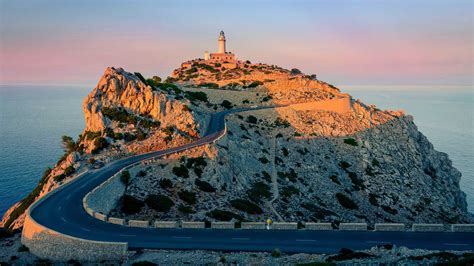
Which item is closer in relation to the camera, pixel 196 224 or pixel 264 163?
pixel 196 224

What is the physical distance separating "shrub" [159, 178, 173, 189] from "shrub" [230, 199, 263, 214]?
6.81 m

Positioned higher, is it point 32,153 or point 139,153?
point 139,153

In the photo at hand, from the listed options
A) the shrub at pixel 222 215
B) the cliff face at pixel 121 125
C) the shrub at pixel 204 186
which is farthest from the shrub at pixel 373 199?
the cliff face at pixel 121 125

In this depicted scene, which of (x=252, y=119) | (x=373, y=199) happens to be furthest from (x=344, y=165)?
(x=252, y=119)

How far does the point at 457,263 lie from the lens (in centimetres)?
2009

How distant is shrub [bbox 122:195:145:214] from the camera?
3438 centimetres

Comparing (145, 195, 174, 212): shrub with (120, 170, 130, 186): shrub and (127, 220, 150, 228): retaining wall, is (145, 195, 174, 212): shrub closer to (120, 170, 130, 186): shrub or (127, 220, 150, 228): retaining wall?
(120, 170, 130, 186): shrub

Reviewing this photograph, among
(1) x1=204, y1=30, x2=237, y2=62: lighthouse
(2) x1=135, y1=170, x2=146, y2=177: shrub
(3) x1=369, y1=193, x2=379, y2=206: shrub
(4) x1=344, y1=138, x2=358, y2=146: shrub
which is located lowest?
(3) x1=369, y1=193, x2=379, y2=206: shrub

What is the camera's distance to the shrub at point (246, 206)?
128 feet

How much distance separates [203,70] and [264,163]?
2788 inches

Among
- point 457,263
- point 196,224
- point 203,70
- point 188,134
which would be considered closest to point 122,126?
point 188,134

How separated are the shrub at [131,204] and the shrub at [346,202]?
28.1 metres

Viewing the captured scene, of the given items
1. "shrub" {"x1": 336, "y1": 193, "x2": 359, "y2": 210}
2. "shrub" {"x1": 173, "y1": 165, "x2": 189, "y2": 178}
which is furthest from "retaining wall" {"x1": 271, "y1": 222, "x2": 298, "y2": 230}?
"shrub" {"x1": 336, "y1": 193, "x2": 359, "y2": 210}

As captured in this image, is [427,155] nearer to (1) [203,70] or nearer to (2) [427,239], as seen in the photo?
(2) [427,239]
